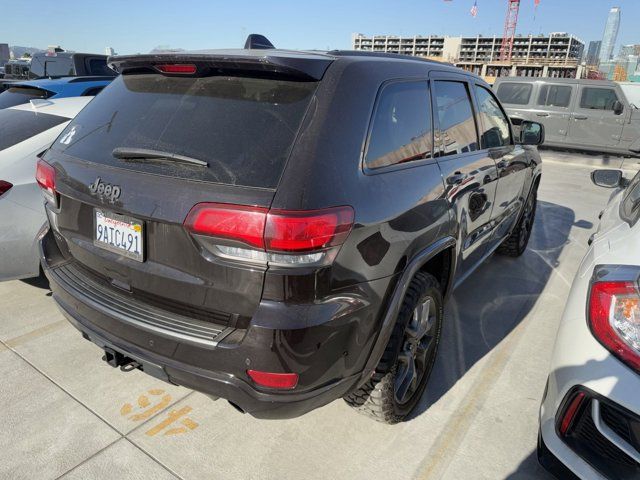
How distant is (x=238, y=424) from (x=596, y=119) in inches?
492

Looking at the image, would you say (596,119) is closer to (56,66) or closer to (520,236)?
(520,236)

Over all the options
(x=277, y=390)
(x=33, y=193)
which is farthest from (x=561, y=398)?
(x=33, y=193)

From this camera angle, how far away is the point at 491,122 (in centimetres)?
362

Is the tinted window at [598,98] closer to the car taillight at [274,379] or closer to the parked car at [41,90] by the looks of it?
the parked car at [41,90]

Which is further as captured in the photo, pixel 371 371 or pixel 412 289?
pixel 412 289

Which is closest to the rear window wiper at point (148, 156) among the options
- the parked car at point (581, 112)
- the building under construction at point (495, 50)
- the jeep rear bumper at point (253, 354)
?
the jeep rear bumper at point (253, 354)

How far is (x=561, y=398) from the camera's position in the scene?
1.88 m

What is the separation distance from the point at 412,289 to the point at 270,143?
1.00 metres

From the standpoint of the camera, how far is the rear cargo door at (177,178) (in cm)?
173

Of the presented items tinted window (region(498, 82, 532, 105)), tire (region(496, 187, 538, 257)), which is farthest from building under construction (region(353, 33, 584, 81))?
tire (region(496, 187, 538, 257))

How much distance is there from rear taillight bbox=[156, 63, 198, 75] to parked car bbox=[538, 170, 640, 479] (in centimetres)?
189

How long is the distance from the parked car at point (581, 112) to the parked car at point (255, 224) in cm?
1115

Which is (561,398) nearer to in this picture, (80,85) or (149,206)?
(149,206)

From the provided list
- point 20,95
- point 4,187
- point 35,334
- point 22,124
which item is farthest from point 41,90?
point 35,334
